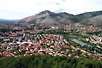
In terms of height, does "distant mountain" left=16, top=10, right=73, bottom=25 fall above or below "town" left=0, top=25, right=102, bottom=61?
above

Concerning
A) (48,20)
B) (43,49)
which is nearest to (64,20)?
(48,20)

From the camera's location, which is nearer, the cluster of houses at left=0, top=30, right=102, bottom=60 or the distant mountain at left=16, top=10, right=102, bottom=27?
the cluster of houses at left=0, top=30, right=102, bottom=60

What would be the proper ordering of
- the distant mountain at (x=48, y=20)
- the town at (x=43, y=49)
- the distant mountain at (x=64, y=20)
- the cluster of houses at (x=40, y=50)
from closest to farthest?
1. the town at (x=43, y=49)
2. the cluster of houses at (x=40, y=50)
3. the distant mountain at (x=64, y=20)
4. the distant mountain at (x=48, y=20)

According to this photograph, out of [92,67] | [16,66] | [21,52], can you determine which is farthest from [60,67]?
[21,52]

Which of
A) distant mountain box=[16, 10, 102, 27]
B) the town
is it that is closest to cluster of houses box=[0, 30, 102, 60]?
the town

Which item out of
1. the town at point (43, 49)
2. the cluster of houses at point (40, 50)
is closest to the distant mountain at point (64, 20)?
the town at point (43, 49)

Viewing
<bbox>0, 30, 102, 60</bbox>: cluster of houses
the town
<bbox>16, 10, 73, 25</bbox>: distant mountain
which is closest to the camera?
the town

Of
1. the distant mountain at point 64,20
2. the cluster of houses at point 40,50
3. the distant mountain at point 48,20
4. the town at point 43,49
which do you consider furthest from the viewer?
the distant mountain at point 48,20

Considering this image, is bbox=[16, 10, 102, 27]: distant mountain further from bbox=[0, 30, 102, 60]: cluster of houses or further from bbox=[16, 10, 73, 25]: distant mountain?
bbox=[0, 30, 102, 60]: cluster of houses

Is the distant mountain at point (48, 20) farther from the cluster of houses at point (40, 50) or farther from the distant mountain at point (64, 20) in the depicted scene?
the cluster of houses at point (40, 50)

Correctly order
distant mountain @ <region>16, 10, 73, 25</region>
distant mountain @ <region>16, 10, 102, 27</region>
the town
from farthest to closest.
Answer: distant mountain @ <region>16, 10, 73, 25</region>, distant mountain @ <region>16, 10, 102, 27</region>, the town

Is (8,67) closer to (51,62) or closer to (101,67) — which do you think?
(51,62)
